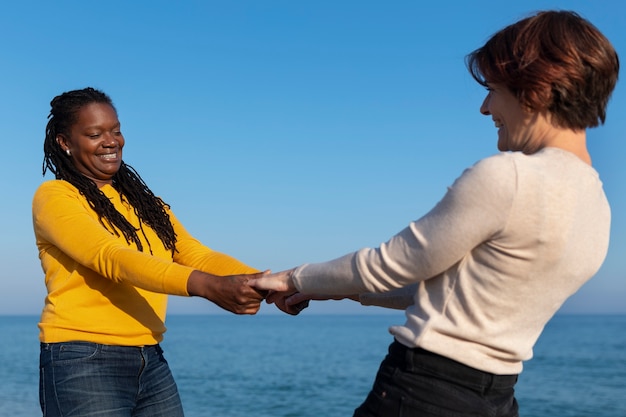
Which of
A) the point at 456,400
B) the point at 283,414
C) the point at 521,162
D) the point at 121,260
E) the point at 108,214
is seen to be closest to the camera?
the point at 521,162

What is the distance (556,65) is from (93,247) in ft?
5.66

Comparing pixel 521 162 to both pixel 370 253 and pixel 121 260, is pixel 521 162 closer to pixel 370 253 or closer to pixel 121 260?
pixel 370 253

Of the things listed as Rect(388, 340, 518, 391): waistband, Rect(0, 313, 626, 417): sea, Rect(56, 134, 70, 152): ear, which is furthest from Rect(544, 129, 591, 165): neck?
Rect(0, 313, 626, 417): sea

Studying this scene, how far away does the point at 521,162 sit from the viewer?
183 centimetres

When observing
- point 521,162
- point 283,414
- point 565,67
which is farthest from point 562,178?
point 283,414

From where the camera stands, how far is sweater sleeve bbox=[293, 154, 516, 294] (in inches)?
71.1

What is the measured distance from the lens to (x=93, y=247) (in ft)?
8.89

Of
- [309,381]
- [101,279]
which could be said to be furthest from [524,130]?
[309,381]

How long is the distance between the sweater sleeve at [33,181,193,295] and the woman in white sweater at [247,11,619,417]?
33.0 inches

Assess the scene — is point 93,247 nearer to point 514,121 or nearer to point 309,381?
point 514,121

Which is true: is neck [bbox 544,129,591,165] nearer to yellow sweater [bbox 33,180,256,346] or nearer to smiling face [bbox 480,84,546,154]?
smiling face [bbox 480,84,546,154]

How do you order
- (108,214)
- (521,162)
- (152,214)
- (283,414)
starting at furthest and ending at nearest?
(283,414), (152,214), (108,214), (521,162)

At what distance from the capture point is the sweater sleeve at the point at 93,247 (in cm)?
266

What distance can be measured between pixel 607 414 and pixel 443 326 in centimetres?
1950
